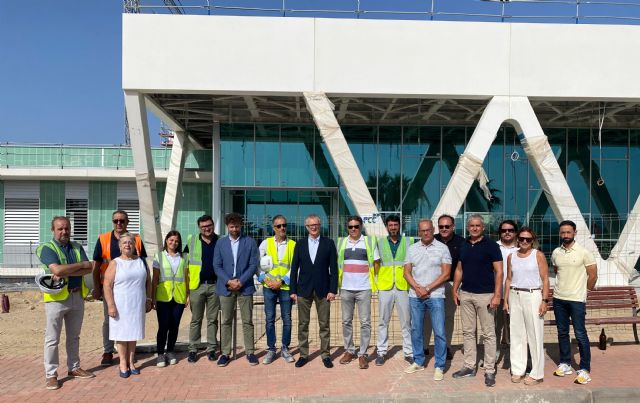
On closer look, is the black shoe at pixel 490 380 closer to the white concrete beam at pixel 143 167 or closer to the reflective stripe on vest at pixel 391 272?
the reflective stripe on vest at pixel 391 272

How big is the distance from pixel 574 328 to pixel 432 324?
1658 millimetres

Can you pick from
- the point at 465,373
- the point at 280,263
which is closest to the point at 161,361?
the point at 280,263

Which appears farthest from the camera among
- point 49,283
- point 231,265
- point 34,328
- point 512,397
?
point 34,328

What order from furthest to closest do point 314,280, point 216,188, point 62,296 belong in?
point 216,188 < point 314,280 < point 62,296

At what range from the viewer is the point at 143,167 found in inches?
539

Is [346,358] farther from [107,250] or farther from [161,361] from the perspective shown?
[107,250]

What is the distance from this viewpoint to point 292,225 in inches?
703

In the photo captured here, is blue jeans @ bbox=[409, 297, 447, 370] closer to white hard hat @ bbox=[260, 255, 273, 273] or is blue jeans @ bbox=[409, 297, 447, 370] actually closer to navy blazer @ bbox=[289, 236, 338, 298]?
navy blazer @ bbox=[289, 236, 338, 298]

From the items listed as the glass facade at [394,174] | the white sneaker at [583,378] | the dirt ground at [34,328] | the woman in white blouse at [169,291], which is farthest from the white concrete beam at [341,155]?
the white sneaker at [583,378]

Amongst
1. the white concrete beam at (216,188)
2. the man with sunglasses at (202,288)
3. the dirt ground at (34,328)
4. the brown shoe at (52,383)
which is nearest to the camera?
the brown shoe at (52,383)

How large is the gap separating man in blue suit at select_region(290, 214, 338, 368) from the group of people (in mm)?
14

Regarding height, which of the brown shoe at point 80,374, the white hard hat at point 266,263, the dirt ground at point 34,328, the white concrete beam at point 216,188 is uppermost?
the white concrete beam at point 216,188

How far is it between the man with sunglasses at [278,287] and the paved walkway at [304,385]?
27 centimetres

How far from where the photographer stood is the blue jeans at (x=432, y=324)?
5.95 metres
